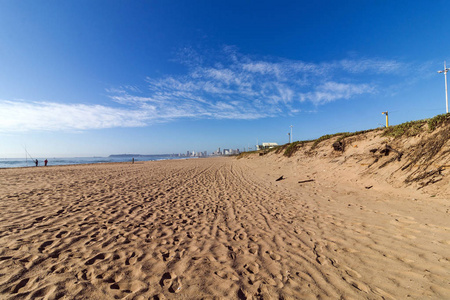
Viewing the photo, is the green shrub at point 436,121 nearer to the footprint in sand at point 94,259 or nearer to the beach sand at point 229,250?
the beach sand at point 229,250

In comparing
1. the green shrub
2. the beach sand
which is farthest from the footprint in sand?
the green shrub

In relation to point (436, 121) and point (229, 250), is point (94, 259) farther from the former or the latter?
point (436, 121)

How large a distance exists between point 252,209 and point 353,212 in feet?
12.0

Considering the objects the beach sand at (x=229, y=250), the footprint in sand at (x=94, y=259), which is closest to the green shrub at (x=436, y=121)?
the beach sand at (x=229, y=250)

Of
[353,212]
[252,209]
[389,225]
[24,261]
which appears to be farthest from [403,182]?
[24,261]

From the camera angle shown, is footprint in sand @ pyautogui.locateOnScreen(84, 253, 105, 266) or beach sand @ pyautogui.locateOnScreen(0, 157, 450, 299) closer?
beach sand @ pyautogui.locateOnScreen(0, 157, 450, 299)

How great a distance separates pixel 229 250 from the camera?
4.29m

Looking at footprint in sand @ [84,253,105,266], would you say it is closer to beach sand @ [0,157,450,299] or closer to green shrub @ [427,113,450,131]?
beach sand @ [0,157,450,299]

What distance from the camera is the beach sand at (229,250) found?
3.03 metres

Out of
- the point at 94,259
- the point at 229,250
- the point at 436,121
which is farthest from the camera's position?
the point at 436,121

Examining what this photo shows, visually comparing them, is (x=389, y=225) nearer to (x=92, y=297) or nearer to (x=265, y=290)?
(x=265, y=290)

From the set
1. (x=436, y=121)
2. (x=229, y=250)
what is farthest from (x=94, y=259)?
(x=436, y=121)

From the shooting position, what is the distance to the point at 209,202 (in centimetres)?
848

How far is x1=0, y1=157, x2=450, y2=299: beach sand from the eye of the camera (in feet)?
9.93
